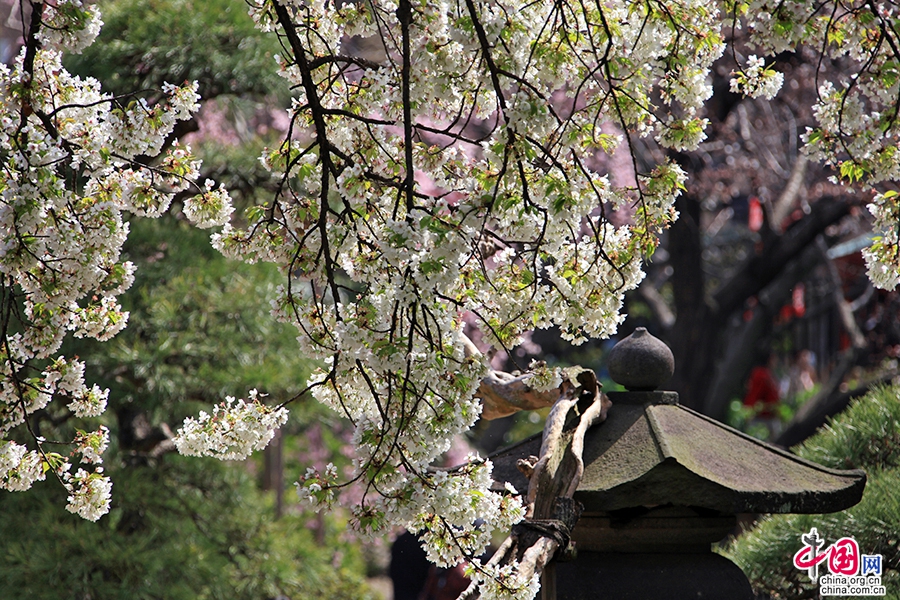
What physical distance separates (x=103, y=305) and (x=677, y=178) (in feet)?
4.72

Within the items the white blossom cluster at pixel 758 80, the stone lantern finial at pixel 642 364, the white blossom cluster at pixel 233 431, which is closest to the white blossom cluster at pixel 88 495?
the white blossom cluster at pixel 233 431

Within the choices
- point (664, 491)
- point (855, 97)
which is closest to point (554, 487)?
point (664, 491)

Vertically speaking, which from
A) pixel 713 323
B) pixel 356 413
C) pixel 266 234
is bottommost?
pixel 356 413

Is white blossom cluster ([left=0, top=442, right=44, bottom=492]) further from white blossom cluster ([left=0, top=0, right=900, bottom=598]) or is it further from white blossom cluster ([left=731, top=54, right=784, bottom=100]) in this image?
white blossom cluster ([left=731, top=54, right=784, bottom=100])

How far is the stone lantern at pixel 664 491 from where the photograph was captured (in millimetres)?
2088

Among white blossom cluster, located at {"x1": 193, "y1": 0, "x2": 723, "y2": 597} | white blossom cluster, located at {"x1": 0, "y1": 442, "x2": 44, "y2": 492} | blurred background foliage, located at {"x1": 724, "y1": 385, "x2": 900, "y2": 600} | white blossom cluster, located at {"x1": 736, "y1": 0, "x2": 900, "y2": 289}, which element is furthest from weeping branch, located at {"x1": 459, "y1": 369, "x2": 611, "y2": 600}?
blurred background foliage, located at {"x1": 724, "y1": 385, "x2": 900, "y2": 600}

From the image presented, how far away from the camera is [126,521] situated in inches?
186

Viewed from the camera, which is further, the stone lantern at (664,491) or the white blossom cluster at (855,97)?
the stone lantern at (664,491)

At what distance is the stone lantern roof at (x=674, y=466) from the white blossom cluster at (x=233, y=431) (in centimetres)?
63

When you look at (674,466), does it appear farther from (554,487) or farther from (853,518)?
(853,518)

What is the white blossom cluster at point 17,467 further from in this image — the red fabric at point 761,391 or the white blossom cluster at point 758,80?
the red fabric at point 761,391

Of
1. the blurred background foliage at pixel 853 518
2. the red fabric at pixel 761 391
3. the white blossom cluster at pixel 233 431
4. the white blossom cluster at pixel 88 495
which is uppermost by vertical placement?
the red fabric at pixel 761 391

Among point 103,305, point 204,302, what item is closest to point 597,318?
point 103,305

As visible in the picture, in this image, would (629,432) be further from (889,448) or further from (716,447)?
(889,448)
